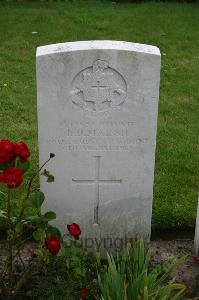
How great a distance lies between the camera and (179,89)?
7.19 metres

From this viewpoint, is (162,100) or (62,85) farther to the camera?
(162,100)

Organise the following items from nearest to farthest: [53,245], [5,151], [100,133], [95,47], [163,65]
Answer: [5,151]
[53,245]
[95,47]
[100,133]
[163,65]

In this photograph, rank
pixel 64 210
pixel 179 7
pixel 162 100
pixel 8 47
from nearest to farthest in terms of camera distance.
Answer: pixel 64 210 → pixel 162 100 → pixel 8 47 → pixel 179 7

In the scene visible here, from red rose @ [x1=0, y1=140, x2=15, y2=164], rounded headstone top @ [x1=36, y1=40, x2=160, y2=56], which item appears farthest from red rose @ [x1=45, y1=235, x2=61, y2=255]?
rounded headstone top @ [x1=36, y1=40, x2=160, y2=56]

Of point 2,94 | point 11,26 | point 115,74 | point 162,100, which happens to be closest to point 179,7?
point 11,26

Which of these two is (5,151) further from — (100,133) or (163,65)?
(163,65)

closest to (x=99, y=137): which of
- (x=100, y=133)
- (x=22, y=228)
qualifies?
(x=100, y=133)

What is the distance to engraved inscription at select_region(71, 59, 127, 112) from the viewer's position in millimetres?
3928

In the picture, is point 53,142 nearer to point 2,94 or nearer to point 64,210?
point 64,210

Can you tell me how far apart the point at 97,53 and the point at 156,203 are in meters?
1.58

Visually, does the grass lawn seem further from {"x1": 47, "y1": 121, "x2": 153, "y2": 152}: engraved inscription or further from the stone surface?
{"x1": 47, "y1": 121, "x2": 153, "y2": 152}: engraved inscription

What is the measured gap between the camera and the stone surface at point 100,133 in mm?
3908

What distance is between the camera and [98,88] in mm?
3980

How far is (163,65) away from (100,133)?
3.85m
